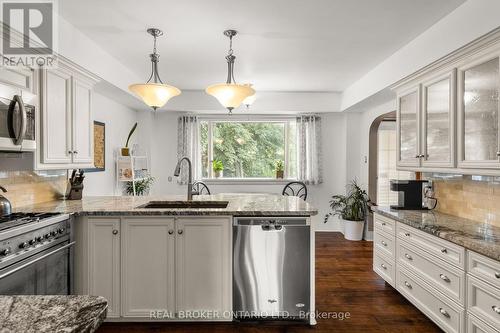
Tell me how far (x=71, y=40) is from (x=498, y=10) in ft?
11.0

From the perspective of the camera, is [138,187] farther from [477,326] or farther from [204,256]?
[477,326]

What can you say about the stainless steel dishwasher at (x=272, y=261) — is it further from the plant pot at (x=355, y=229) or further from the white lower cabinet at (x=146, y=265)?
the plant pot at (x=355, y=229)

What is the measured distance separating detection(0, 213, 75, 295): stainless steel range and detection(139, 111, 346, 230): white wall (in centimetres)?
344

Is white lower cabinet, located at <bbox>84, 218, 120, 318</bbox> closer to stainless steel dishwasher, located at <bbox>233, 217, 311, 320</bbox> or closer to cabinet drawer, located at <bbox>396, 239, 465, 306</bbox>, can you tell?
stainless steel dishwasher, located at <bbox>233, 217, 311, 320</bbox>

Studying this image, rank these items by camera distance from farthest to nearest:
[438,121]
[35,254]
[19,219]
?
[438,121]
[19,219]
[35,254]

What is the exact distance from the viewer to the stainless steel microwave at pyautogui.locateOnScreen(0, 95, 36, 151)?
2.01 metres

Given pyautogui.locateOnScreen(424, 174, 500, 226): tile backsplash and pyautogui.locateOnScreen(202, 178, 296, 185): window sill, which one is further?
pyautogui.locateOnScreen(202, 178, 296, 185): window sill

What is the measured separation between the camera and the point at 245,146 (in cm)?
595

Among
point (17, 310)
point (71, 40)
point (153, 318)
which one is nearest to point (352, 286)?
point (153, 318)

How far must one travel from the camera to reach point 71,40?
2.82 metres

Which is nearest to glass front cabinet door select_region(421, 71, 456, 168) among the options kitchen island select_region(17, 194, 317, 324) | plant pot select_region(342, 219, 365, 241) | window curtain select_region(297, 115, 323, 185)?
kitchen island select_region(17, 194, 317, 324)

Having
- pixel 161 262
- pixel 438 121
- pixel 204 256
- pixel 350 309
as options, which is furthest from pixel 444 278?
pixel 161 262

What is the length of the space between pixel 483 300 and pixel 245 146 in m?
4.51

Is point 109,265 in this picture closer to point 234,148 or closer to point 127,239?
point 127,239
